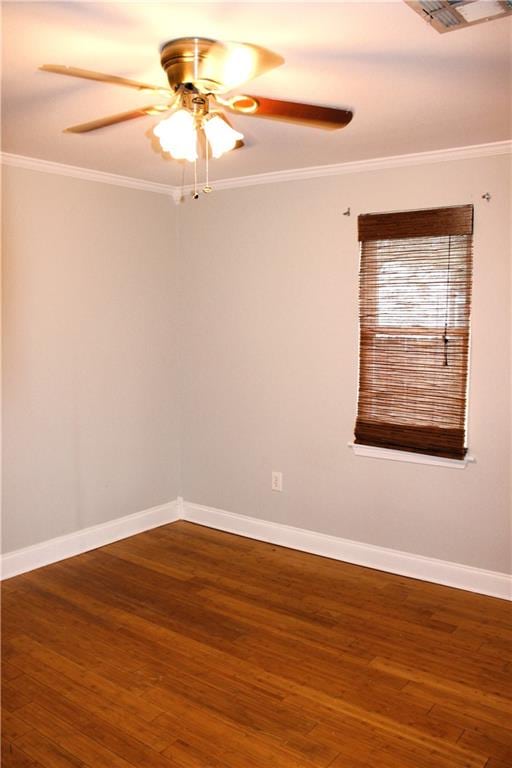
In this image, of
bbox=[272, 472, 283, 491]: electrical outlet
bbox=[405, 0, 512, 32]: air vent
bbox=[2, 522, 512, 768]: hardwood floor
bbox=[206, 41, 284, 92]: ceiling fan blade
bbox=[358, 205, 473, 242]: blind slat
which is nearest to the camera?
bbox=[405, 0, 512, 32]: air vent

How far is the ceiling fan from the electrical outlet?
252 cm

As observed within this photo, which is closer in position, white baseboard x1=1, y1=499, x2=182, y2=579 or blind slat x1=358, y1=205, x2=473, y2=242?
blind slat x1=358, y1=205, x2=473, y2=242

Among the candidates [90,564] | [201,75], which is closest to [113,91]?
[201,75]

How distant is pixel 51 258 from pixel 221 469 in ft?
5.83

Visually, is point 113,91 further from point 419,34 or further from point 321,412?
point 321,412

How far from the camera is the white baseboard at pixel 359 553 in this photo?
3605 mm

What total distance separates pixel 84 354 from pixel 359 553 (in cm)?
207

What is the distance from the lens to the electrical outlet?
4.34m

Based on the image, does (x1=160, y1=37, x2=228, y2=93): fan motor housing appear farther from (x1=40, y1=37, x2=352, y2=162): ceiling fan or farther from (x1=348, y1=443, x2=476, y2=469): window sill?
(x1=348, y1=443, x2=476, y2=469): window sill

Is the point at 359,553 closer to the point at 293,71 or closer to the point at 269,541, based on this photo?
the point at 269,541

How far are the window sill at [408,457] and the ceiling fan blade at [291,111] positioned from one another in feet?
6.73

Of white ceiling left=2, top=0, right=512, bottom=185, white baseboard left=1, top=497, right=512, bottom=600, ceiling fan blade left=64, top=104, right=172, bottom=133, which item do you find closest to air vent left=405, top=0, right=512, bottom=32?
white ceiling left=2, top=0, right=512, bottom=185

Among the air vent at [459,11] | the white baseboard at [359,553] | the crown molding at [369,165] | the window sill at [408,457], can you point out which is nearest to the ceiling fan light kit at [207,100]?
the air vent at [459,11]

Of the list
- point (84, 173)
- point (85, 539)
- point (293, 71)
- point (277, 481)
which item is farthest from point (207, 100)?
point (85, 539)
